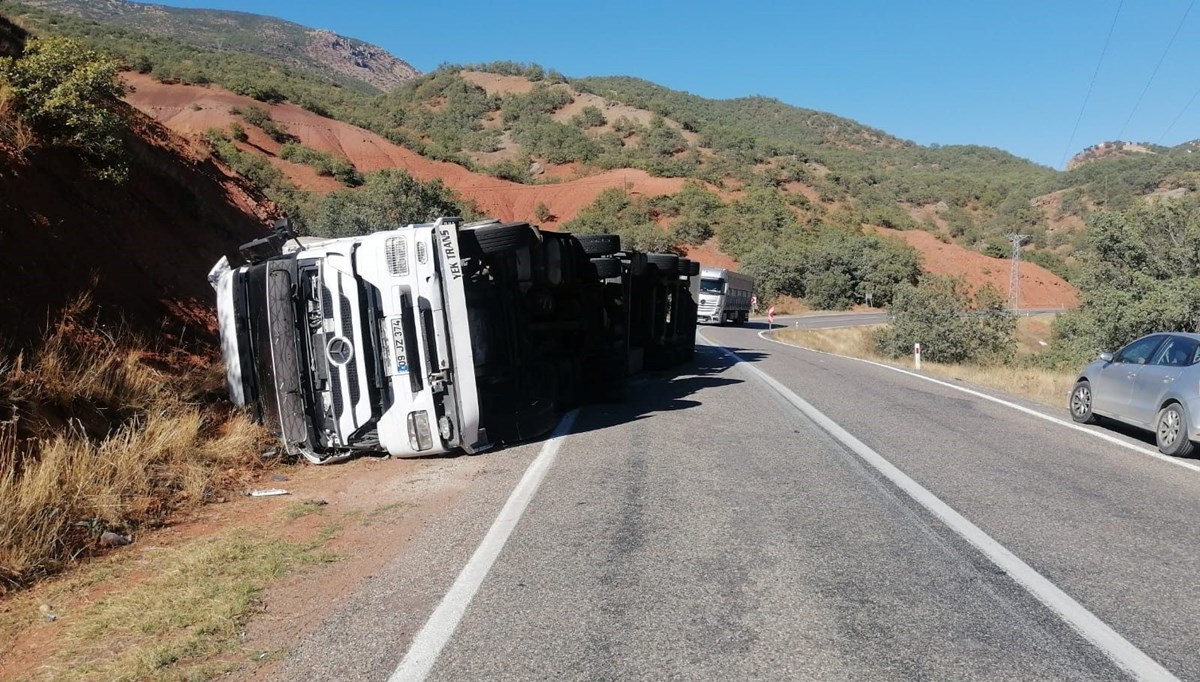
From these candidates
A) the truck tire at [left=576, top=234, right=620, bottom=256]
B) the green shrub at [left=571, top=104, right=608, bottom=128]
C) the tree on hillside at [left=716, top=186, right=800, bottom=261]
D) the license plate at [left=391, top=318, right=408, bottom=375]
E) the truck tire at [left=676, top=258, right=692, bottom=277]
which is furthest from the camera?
the green shrub at [left=571, top=104, right=608, bottom=128]

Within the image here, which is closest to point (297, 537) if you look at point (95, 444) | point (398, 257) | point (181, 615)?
point (181, 615)

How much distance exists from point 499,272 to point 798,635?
6240 mm

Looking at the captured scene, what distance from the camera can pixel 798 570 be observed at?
209 inches

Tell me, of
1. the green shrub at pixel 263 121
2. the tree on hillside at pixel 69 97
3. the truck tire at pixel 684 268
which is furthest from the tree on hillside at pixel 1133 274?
the green shrub at pixel 263 121

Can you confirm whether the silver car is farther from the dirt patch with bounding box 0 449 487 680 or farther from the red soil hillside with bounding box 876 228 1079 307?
the red soil hillside with bounding box 876 228 1079 307

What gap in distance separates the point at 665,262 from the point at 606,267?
3.95 metres

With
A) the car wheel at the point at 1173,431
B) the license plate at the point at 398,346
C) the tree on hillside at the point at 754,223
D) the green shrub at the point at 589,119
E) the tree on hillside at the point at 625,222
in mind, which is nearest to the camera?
Answer: the license plate at the point at 398,346

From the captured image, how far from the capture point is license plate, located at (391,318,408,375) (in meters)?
8.31

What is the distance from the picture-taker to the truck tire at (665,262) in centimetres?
1734

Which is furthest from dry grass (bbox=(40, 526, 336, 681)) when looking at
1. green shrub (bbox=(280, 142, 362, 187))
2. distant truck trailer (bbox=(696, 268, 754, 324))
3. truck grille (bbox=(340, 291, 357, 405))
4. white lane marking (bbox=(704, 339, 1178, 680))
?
green shrub (bbox=(280, 142, 362, 187))

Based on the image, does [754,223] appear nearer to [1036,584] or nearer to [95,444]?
[95,444]

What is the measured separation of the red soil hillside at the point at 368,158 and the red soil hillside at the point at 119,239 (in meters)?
40.2

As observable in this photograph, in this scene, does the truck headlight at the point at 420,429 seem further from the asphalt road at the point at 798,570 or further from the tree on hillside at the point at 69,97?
the tree on hillside at the point at 69,97

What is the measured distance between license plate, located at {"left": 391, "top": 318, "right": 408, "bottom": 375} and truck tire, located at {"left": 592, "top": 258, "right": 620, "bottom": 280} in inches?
224
